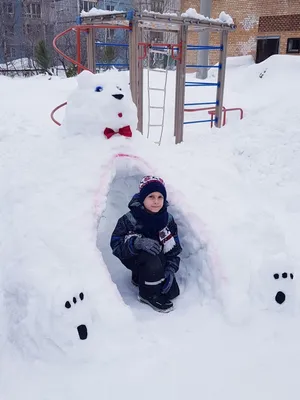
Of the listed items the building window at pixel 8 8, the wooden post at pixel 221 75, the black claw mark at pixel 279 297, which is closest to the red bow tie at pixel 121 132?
the black claw mark at pixel 279 297

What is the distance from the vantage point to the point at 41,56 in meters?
18.7

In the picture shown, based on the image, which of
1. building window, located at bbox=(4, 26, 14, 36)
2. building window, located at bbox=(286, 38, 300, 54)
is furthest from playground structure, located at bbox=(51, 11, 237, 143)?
building window, located at bbox=(4, 26, 14, 36)

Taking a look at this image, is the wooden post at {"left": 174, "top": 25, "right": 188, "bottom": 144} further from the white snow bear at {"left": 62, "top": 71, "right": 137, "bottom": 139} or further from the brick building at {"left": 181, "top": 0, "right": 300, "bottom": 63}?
the brick building at {"left": 181, "top": 0, "right": 300, "bottom": 63}

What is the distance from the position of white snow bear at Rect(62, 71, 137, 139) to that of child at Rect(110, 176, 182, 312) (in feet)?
2.66

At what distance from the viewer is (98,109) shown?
12.2ft

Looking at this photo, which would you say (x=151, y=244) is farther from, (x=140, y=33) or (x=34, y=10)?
(x=34, y=10)

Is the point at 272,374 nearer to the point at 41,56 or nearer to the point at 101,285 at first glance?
the point at 101,285

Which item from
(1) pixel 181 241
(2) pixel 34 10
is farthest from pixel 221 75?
(2) pixel 34 10

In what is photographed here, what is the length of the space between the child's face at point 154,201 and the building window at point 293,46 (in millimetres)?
14668

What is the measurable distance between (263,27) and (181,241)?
1522 centimetres

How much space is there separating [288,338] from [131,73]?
4.55 meters

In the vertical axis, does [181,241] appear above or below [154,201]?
below

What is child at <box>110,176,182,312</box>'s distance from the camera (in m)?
3.15

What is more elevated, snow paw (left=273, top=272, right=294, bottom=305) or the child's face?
the child's face
